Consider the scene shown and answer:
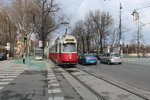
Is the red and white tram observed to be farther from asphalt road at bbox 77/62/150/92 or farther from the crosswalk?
the crosswalk

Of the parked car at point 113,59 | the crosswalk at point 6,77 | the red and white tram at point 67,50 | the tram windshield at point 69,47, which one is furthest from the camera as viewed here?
the parked car at point 113,59

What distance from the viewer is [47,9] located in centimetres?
4153

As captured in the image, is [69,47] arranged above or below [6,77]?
above

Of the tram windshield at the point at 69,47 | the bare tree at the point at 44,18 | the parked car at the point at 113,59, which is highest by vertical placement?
the bare tree at the point at 44,18

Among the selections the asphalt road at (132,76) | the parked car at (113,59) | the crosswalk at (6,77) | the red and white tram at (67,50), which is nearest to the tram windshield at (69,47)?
the red and white tram at (67,50)

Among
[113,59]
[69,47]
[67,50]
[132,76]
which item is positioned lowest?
[132,76]

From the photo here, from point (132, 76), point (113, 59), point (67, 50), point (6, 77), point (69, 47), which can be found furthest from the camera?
point (113, 59)

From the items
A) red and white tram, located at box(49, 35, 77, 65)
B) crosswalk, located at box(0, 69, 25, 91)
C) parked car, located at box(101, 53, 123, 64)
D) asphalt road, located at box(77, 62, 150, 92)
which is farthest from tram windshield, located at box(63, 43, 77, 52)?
parked car, located at box(101, 53, 123, 64)

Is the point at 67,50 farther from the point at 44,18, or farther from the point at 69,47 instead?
the point at 44,18

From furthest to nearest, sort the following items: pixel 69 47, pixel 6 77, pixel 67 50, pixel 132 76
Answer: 1. pixel 69 47
2. pixel 67 50
3. pixel 132 76
4. pixel 6 77

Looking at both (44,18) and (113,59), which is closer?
(113,59)

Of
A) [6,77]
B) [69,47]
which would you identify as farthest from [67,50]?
[6,77]

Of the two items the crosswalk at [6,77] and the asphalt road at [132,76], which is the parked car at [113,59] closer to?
the asphalt road at [132,76]

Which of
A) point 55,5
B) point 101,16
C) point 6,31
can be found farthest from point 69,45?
point 101,16
